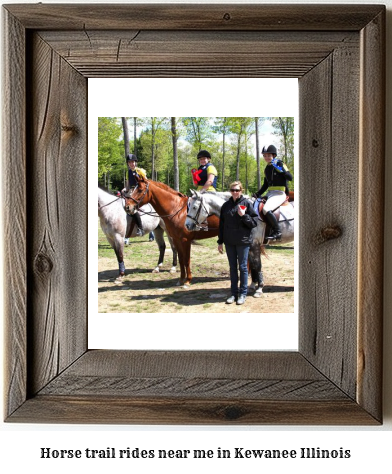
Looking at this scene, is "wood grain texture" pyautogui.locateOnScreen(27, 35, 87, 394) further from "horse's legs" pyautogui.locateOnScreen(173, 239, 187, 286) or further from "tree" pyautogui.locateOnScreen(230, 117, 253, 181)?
"tree" pyautogui.locateOnScreen(230, 117, 253, 181)

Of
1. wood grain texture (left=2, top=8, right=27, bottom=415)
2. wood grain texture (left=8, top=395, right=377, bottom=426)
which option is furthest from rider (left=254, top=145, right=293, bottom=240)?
wood grain texture (left=2, top=8, right=27, bottom=415)

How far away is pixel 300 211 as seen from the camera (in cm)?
112

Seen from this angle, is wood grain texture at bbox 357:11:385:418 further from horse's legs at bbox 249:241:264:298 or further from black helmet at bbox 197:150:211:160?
black helmet at bbox 197:150:211:160

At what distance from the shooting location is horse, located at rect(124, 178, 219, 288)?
114cm

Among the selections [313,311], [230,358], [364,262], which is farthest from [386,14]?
[230,358]

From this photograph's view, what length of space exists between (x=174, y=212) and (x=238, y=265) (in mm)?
179

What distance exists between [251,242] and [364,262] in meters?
0.24

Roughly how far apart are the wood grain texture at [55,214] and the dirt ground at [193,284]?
0.07 metres

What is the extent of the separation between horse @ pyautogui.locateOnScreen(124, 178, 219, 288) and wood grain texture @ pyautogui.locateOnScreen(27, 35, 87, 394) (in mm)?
114

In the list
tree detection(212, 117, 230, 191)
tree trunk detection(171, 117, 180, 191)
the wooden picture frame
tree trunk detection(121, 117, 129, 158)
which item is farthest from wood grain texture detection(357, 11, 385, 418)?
tree trunk detection(121, 117, 129, 158)

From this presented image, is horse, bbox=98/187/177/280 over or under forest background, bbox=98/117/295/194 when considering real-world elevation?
under

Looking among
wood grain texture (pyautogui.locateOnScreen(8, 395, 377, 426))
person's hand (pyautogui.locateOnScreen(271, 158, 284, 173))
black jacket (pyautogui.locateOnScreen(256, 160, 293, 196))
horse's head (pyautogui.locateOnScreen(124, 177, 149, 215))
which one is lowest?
wood grain texture (pyautogui.locateOnScreen(8, 395, 377, 426))

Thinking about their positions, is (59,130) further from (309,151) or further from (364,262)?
(364,262)

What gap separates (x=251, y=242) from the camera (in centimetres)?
116
